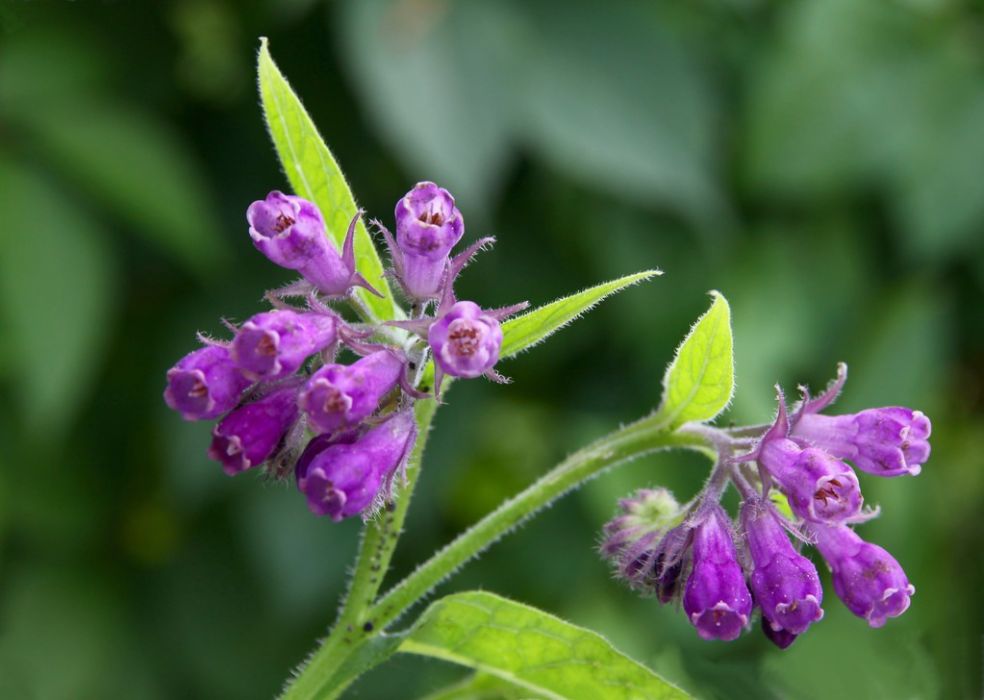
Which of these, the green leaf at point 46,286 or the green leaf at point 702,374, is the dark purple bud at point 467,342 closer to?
the green leaf at point 702,374

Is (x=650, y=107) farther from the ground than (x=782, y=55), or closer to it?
closer to it

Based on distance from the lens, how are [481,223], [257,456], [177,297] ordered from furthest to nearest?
[177,297], [481,223], [257,456]

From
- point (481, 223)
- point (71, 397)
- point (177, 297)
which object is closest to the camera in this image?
point (71, 397)

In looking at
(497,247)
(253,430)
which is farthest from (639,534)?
(497,247)

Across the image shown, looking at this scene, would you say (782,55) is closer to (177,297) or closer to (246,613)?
(177,297)

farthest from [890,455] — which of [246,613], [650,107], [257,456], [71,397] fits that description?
[246,613]

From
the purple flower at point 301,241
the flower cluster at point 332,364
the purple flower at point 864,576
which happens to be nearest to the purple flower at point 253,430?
the flower cluster at point 332,364

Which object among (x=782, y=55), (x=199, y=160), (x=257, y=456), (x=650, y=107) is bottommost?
(x=257, y=456)

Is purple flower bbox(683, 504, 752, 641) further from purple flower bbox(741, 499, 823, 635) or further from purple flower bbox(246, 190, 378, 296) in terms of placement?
purple flower bbox(246, 190, 378, 296)
